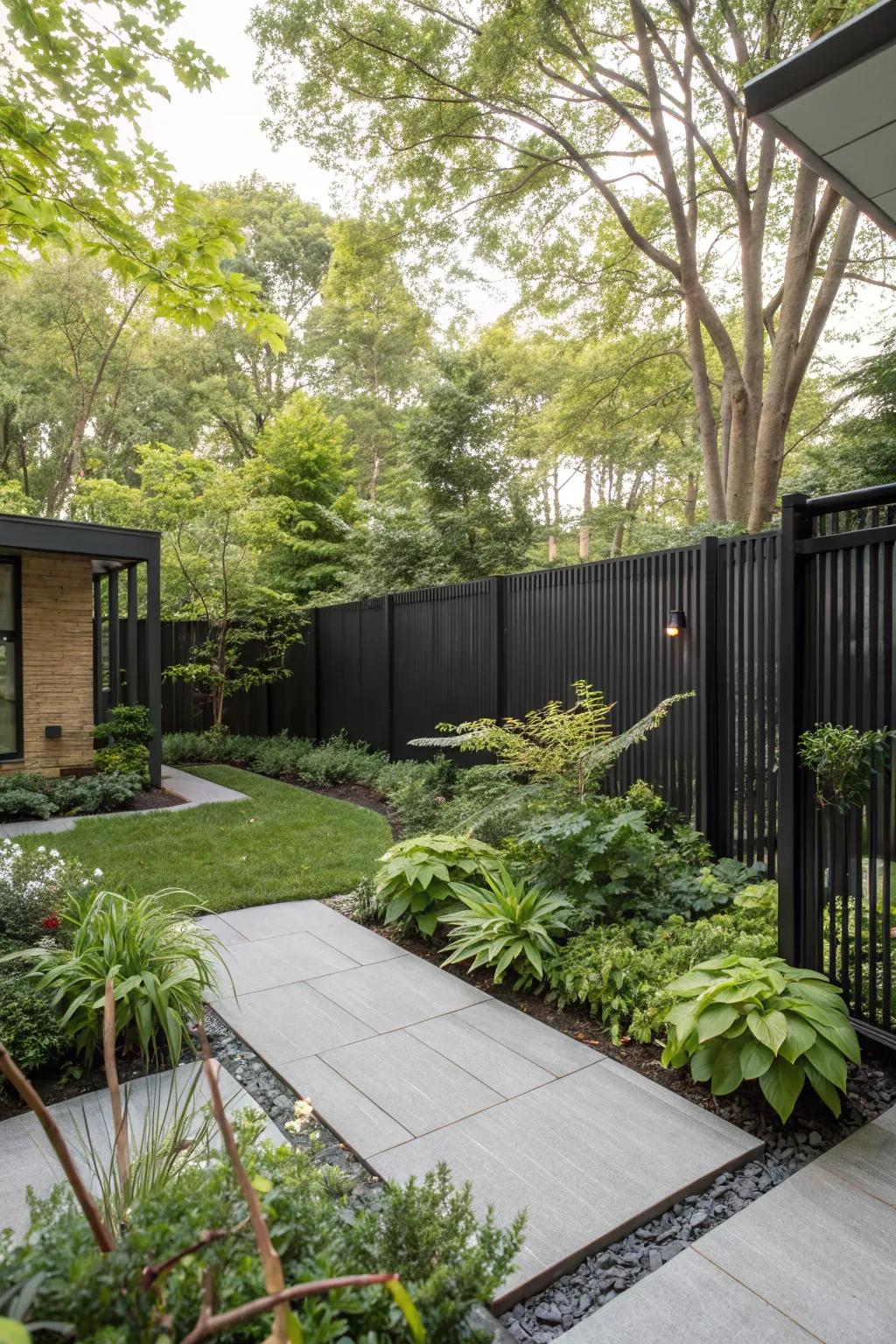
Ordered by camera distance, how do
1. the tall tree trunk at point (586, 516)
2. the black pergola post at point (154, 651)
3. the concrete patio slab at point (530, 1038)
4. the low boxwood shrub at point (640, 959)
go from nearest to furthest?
the concrete patio slab at point (530, 1038), the low boxwood shrub at point (640, 959), the black pergola post at point (154, 651), the tall tree trunk at point (586, 516)

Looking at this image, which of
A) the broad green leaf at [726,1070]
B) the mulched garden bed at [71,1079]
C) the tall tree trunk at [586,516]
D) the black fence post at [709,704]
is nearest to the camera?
the broad green leaf at [726,1070]

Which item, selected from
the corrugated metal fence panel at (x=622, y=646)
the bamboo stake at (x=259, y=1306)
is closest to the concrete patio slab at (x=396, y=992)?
the corrugated metal fence panel at (x=622, y=646)

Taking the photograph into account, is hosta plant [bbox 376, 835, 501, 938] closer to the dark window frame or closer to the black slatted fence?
the black slatted fence

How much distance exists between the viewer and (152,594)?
8.12 metres

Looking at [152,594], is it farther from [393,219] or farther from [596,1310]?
[596,1310]

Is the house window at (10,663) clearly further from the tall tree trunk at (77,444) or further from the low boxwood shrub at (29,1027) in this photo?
the tall tree trunk at (77,444)

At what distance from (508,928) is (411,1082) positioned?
989 millimetres

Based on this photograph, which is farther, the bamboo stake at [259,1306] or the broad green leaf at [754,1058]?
the broad green leaf at [754,1058]

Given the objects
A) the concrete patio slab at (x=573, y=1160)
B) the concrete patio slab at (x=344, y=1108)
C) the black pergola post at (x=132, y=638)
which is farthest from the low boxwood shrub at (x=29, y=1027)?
the black pergola post at (x=132, y=638)

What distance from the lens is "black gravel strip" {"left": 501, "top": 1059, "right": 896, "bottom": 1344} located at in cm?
169

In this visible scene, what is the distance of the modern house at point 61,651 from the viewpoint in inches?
320

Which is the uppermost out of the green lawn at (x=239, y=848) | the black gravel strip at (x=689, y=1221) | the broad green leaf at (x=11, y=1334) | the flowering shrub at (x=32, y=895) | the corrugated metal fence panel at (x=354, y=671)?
the corrugated metal fence panel at (x=354, y=671)

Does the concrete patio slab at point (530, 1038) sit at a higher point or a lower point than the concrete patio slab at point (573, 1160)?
lower

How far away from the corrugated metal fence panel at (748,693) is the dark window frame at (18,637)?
24.1ft
